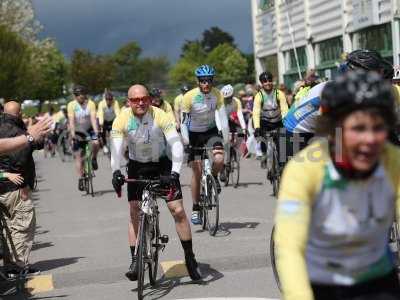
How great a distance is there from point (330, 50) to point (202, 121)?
28.5 m

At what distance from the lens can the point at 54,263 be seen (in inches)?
342

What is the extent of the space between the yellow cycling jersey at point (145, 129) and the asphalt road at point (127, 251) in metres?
1.33

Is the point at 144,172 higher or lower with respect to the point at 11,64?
lower

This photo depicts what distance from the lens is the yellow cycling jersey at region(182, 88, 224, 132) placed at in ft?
34.1

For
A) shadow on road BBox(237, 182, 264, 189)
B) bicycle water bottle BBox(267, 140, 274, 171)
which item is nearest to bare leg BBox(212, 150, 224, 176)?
bicycle water bottle BBox(267, 140, 274, 171)

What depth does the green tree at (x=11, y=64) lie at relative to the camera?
60438mm

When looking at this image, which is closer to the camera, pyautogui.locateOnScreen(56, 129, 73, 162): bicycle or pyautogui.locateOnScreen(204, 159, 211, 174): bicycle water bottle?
pyautogui.locateOnScreen(204, 159, 211, 174): bicycle water bottle

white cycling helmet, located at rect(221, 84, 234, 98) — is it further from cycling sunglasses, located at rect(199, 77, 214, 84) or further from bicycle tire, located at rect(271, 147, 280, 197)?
cycling sunglasses, located at rect(199, 77, 214, 84)

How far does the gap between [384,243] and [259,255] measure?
202 inches

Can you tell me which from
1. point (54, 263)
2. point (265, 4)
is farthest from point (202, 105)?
point (265, 4)

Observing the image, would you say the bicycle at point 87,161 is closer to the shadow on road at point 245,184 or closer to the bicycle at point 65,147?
the shadow on road at point 245,184

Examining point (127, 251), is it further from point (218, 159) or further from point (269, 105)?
point (269, 105)

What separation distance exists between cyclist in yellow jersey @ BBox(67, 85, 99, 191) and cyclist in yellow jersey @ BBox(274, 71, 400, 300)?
41.3 feet

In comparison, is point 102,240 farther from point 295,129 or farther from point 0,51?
point 0,51
